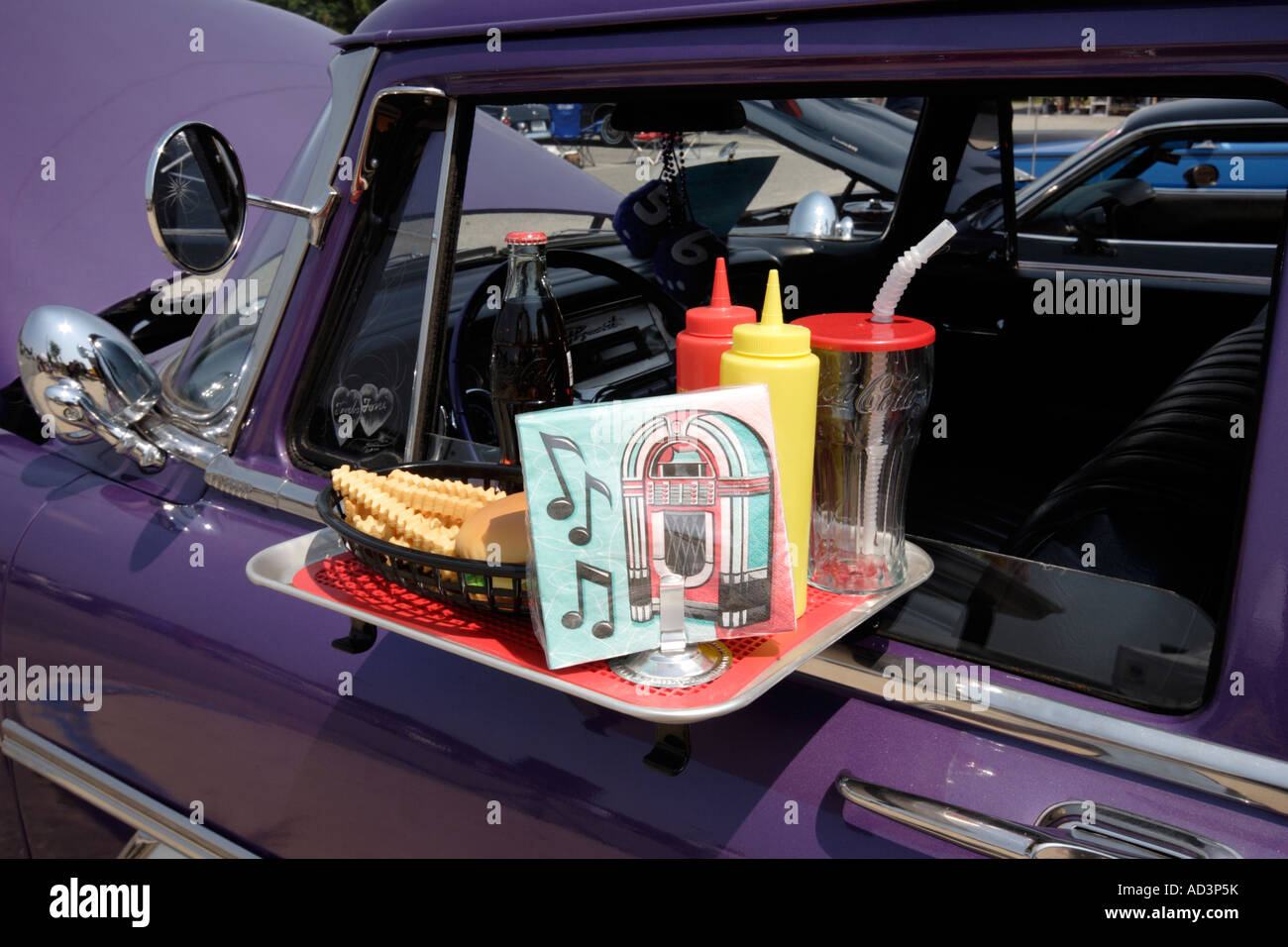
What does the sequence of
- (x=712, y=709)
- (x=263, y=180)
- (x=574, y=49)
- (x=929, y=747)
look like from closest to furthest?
1. (x=712, y=709)
2. (x=929, y=747)
3. (x=574, y=49)
4. (x=263, y=180)

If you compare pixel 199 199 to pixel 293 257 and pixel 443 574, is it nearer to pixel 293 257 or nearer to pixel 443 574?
pixel 293 257

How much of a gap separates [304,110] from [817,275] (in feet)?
5.34

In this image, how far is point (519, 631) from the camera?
3.47 feet

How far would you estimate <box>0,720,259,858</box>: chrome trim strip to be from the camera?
5.12 ft

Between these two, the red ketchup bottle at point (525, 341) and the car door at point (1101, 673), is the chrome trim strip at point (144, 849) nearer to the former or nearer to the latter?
the red ketchup bottle at point (525, 341)

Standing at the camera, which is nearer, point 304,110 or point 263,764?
point 263,764

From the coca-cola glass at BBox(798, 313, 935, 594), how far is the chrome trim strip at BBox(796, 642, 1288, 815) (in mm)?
96

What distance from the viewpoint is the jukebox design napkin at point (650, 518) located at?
911 millimetres

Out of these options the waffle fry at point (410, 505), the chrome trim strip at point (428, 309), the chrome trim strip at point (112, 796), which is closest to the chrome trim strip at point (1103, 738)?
the waffle fry at point (410, 505)

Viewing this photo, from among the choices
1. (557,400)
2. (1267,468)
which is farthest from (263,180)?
(1267,468)

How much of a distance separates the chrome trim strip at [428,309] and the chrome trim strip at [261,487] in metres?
0.16

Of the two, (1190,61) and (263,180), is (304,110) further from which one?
(1190,61)

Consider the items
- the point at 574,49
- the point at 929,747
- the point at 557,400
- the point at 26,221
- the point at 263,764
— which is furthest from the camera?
the point at 26,221

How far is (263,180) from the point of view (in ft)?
9.92
